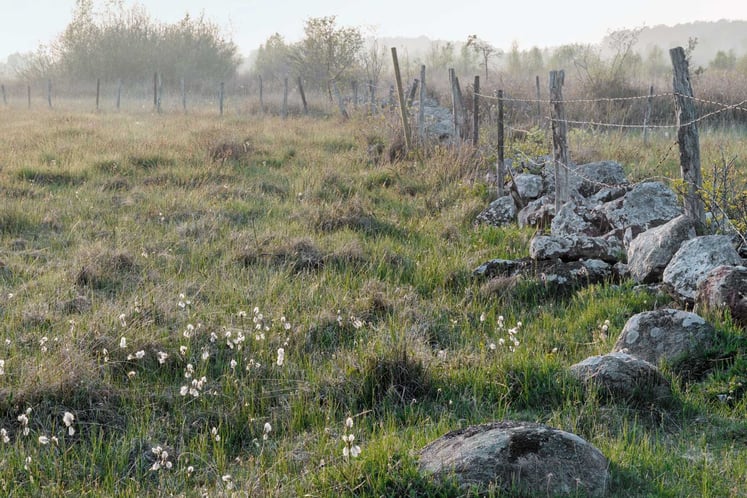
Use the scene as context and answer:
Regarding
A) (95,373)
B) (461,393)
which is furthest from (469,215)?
(95,373)

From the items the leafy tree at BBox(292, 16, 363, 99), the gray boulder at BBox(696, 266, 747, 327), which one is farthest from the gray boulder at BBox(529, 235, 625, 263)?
the leafy tree at BBox(292, 16, 363, 99)

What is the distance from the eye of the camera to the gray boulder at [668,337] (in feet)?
15.9

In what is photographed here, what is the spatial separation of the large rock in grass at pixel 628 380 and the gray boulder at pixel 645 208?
3.53m

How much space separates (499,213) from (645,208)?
7.47 feet

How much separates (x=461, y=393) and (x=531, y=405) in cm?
47

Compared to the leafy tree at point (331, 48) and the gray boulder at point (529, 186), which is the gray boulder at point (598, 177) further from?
the leafy tree at point (331, 48)

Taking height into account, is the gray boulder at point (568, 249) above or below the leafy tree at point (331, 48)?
below

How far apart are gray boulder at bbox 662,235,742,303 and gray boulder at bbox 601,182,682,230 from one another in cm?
157

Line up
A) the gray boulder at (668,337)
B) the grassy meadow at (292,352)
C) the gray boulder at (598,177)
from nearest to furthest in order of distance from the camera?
the grassy meadow at (292,352)
the gray boulder at (668,337)
the gray boulder at (598,177)

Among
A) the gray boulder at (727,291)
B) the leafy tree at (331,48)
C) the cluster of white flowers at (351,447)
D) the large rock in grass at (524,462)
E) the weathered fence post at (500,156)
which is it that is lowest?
the large rock in grass at (524,462)

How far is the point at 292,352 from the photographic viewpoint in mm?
5133

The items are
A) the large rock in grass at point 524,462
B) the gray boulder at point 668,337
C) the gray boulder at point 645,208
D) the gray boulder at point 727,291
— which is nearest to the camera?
the large rock in grass at point 524,462

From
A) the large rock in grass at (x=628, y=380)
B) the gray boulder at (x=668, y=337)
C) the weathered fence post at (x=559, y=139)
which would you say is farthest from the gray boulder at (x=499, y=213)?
the large rock in grass at (x=628, y=380)

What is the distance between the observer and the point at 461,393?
14.8ft
